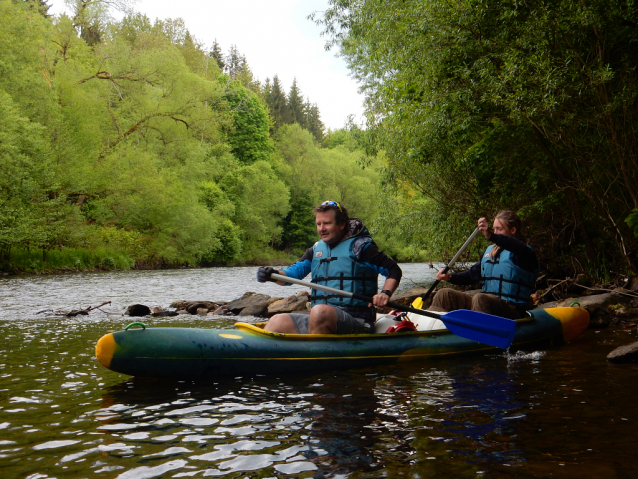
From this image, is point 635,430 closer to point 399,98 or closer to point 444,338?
point 444,338

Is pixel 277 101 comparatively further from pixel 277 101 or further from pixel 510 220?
pixel 510 220

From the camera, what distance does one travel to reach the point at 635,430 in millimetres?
2848

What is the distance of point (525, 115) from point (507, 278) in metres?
2.30

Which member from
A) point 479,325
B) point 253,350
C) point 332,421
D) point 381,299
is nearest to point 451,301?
point 479,325

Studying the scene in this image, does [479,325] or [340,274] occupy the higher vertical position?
[340,274]

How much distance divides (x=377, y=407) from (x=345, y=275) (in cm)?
133

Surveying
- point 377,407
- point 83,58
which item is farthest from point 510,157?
point 83,58

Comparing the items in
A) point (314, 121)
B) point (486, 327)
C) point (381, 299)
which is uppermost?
point (314, 121)

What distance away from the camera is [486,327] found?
15.1 ft

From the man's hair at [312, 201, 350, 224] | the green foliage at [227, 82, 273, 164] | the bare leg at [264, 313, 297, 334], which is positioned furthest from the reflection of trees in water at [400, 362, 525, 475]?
the green foliage at [227, 82, 273, 164]

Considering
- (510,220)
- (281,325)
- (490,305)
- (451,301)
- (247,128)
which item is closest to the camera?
(281,325)

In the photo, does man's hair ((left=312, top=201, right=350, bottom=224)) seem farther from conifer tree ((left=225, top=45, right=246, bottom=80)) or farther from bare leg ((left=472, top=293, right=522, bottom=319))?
conifer tree ((left=225, top=45, right=246, bottom=80))

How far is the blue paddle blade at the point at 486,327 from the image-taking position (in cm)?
458

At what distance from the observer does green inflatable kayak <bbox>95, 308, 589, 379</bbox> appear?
3.86 m
